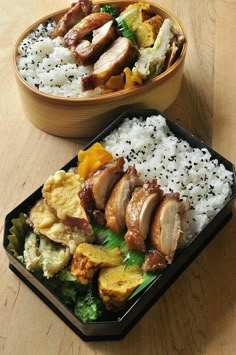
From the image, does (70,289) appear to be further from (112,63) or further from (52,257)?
(112,63)

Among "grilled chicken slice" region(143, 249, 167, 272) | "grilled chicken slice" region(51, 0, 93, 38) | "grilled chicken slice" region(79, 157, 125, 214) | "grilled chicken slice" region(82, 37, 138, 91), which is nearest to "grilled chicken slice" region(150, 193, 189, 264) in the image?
"grilled chicken slice" region(143, 249, 167, 272)

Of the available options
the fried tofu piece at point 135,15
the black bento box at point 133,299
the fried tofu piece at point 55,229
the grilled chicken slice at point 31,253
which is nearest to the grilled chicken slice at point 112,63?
the fried tofu piece at point 135,15

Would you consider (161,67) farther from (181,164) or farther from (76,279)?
(76,279)

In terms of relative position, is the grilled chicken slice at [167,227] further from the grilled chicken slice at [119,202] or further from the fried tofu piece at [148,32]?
the fried tofu piece at [148,32]

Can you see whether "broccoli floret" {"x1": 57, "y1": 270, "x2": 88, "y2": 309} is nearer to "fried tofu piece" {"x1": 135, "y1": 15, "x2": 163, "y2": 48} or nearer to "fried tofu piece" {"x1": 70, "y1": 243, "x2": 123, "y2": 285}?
"fried tofu piece" {"x1": 70, "y1": 243, "x2": 123, "y2": 285}

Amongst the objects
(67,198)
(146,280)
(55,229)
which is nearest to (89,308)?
(146,280)
